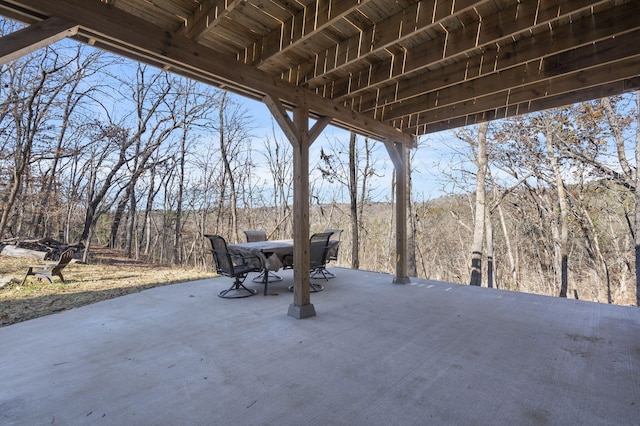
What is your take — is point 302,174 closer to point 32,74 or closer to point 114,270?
point 114,270

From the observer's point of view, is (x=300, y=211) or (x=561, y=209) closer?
(x=300, y=211)

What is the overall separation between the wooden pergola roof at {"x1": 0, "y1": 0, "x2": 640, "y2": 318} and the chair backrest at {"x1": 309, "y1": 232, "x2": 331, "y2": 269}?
1.03 metres

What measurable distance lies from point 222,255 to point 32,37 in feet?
9.10

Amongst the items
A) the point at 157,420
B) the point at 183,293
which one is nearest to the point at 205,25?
the point at 157,420

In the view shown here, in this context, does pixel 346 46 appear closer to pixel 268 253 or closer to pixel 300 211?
pixel 300 211

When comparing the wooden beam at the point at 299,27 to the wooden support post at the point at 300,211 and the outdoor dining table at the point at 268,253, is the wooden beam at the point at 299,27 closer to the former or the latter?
the wooden support post at the point at 300,211

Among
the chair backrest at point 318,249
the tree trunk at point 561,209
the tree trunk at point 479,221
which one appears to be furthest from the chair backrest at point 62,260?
the tree trunk at point 561,209

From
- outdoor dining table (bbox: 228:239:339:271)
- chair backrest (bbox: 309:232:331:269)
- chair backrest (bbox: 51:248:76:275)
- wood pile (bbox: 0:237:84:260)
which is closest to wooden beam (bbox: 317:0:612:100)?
chair backrest (bbox: 309:232:331:269)

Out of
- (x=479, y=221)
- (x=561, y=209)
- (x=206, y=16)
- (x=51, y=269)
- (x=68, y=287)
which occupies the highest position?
(x=206, y=16)

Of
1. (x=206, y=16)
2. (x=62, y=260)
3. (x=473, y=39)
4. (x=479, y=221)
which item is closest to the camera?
(x=206, y=16)

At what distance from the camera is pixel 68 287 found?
4.76 m

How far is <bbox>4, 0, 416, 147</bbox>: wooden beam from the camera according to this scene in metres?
2.02

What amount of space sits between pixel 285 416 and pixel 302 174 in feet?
7.40

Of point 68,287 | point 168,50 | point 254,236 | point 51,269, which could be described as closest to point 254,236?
point 254,236
